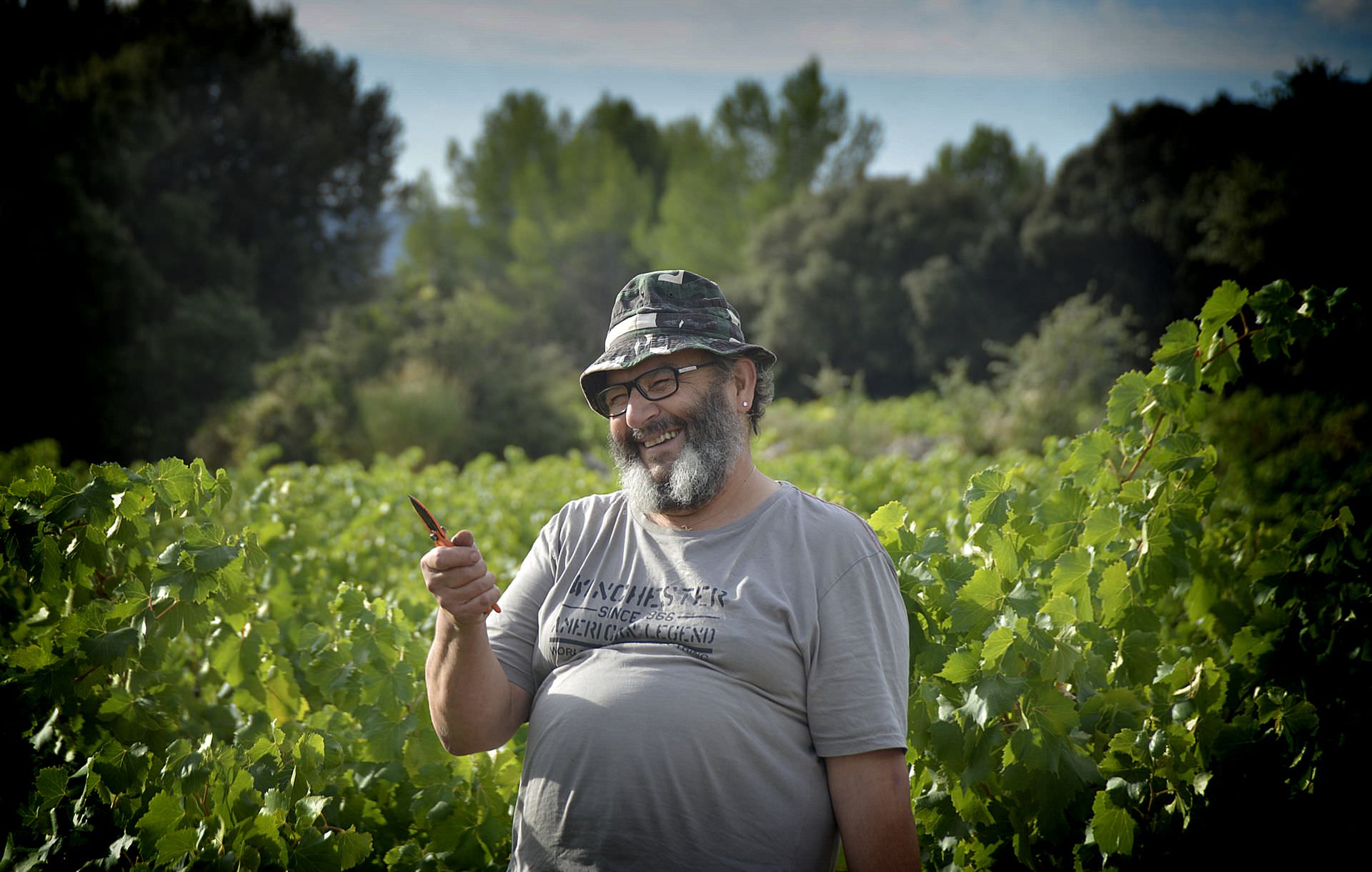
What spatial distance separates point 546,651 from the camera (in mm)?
2016

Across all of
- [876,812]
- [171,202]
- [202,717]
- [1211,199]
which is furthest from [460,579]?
[1211,199]

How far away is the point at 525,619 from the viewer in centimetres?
209

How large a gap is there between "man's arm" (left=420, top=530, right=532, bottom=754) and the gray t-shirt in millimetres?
90

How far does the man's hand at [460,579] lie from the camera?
1728mm

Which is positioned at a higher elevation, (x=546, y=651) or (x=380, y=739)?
(x=546, y=651)

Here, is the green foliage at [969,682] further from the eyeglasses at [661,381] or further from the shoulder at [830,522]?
the eyeglasses at [661,381]

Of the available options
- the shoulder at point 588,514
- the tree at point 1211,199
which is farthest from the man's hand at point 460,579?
the tree at point 1211,199

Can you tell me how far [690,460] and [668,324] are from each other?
0.33 meters

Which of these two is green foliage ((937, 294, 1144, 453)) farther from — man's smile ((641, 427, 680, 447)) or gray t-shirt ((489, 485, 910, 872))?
gray t-shirt ((489, 485, 910, 872))

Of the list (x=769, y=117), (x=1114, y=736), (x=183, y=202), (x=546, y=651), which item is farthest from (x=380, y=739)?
(x=769, y=117)

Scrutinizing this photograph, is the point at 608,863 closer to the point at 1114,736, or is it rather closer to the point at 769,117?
the point at 1114,736

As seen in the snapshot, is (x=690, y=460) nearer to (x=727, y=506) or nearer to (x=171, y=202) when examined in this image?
(x=727, y=506)

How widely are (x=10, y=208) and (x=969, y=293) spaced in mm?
19040

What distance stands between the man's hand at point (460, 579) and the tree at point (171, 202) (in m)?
15.0
